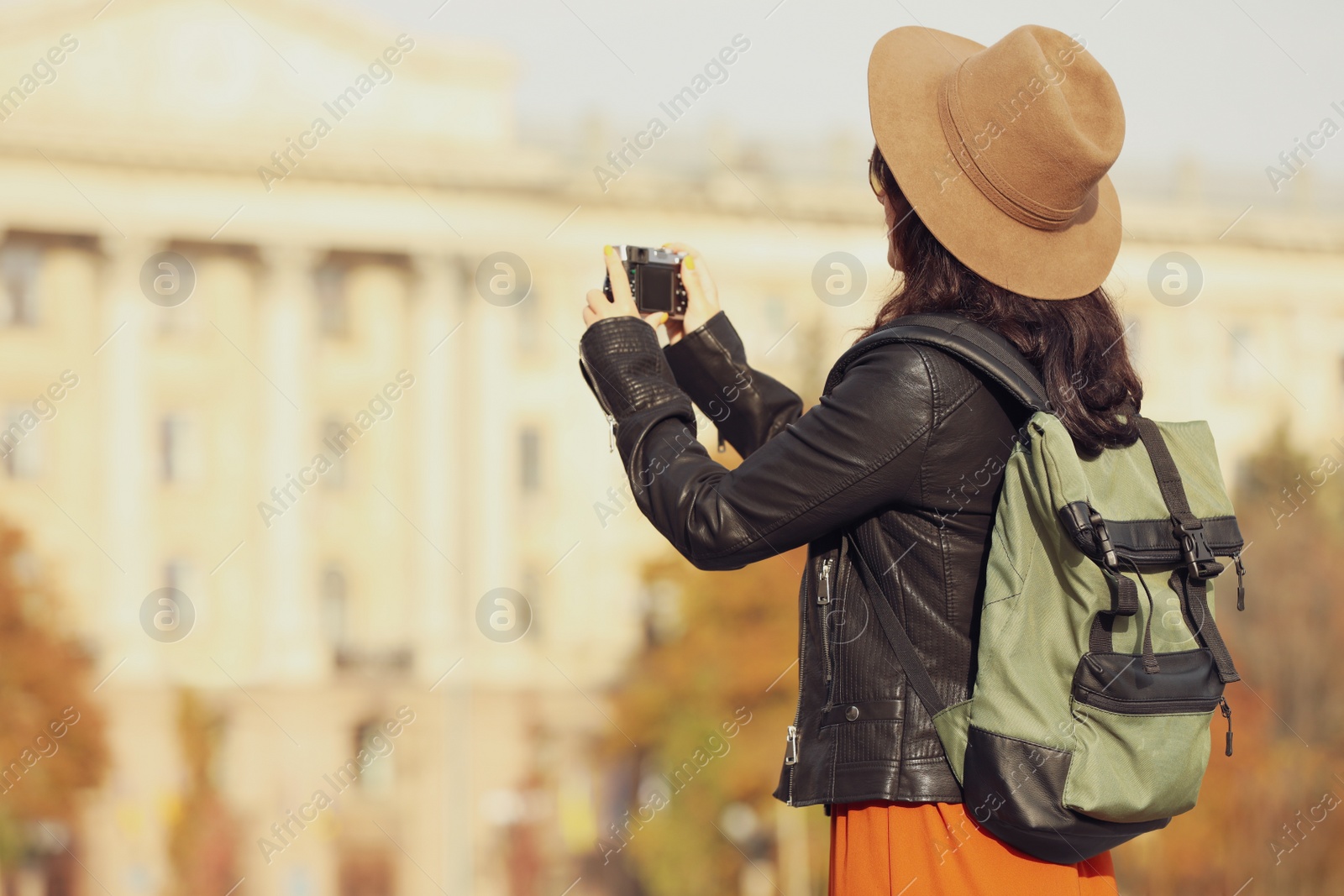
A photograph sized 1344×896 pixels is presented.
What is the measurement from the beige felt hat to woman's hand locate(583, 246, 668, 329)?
→ 505 millimetres

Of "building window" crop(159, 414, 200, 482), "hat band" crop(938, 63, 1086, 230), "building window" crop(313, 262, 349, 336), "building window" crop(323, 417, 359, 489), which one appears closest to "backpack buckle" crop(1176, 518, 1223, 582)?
"hat band" crop(938, 63, 1086, 230)

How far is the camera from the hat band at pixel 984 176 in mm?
2594

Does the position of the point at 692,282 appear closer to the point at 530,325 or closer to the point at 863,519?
the point at 863,519

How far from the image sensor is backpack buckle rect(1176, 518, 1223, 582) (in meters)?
2.39

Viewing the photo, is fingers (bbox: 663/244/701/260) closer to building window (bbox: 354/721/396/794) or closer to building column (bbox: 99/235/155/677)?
building window (bbox: 354/721/396/794)

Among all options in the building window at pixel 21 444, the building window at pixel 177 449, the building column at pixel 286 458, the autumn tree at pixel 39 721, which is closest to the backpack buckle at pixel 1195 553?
the autumn tree at pixel 39 721

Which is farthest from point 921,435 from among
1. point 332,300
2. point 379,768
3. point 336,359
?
point 332,300

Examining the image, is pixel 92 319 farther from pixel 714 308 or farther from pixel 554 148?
pixel 714 308

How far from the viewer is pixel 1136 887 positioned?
25234 millimetres

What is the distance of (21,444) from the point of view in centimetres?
4112

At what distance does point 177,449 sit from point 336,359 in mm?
4759

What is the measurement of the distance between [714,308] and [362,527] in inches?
1621

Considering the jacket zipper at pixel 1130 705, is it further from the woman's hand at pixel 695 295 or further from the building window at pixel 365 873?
the building window at pixel 365 873

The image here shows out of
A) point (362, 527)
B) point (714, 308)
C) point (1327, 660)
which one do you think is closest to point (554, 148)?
point (362, 527)
